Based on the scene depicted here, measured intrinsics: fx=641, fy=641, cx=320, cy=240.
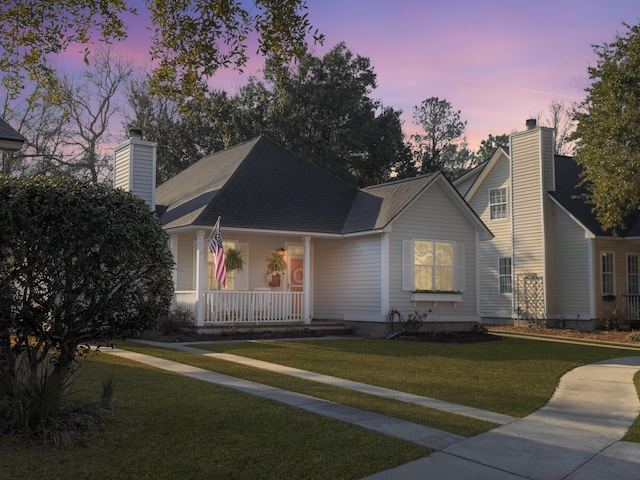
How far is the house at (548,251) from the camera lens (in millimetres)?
24250

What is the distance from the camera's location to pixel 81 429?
6.41 metres

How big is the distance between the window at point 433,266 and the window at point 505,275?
687 cm

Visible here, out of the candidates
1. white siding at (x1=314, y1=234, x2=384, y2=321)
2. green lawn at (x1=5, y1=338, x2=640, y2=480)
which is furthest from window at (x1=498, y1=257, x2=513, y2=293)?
green lawn at (x1=5, y1=338, x2=640, y2=480)

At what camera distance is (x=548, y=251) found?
82.1ft

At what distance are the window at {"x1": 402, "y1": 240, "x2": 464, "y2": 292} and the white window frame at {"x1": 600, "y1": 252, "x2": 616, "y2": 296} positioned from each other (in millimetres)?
7480

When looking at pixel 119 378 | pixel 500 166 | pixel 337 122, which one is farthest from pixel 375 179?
pixel 119 378

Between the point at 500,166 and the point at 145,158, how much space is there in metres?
14.8

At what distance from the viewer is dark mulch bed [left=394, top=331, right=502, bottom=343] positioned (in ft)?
59.6

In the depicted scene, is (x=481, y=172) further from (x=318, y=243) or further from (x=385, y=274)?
(x=385, y=274)

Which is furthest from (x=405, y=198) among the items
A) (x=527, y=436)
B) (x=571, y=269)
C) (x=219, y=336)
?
(x=527, y=436)

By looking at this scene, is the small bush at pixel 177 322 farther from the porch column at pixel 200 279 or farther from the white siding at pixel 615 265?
the white siding at pixel 615 265

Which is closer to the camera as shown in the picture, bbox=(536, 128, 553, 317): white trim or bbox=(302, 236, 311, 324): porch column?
bbox=(302, 236, 311, 324): porch column

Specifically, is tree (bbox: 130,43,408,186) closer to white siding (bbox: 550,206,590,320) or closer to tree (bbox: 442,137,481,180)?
tree (bbox: 442,137,481,180)

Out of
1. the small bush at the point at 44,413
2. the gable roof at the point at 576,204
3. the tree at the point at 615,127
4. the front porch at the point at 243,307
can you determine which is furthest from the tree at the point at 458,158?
the small bush at the point at 44,413
